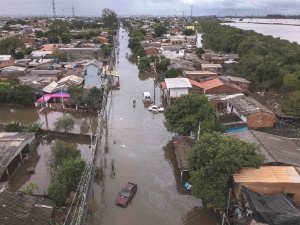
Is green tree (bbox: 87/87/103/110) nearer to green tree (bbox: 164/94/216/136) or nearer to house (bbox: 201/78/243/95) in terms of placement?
green tree (bbox: 164/94/216/136)

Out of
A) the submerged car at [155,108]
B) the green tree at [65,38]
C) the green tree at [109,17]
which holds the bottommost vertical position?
the submerged car at [155,108]

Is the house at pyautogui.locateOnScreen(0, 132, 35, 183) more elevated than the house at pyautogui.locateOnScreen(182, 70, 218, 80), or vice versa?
the house at pyautogui.locateOnScreen(182, 70, 218, 80)

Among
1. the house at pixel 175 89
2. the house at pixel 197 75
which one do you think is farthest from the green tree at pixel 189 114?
the house at pixel 197 75

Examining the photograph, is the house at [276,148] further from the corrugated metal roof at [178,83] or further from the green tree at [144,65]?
the green tree at [144,65]

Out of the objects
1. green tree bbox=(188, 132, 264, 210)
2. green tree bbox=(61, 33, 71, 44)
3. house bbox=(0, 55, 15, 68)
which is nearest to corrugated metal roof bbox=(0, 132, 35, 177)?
green tree bbox=(188, 132, 264, 210)

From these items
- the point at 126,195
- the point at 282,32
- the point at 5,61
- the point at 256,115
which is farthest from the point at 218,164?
the point at 282,32

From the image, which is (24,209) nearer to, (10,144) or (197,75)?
(10,144)

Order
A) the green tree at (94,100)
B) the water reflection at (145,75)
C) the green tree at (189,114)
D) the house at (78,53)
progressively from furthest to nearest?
the house at (78,53) < the water reflection at (145,75) < the green tree at (94,100) < the green tree at (189,114)
